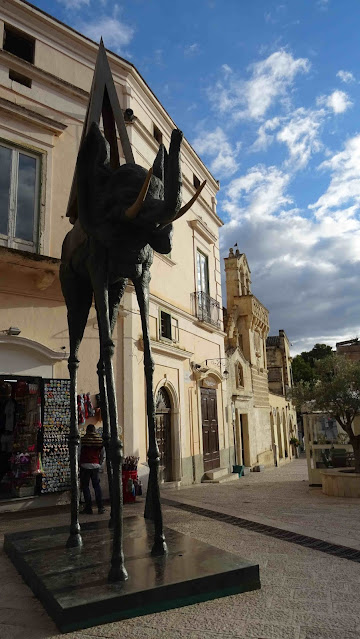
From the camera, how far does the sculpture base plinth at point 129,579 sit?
2.62 metres

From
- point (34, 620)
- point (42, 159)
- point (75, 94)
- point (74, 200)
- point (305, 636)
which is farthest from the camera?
point (75, 94)

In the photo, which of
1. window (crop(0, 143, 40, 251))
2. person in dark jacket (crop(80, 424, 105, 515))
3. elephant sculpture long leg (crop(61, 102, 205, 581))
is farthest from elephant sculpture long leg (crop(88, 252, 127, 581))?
window (crop(0, 143, 40, 251))

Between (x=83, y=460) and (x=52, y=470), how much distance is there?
117 centimetres

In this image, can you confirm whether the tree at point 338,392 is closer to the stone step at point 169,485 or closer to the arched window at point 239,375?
the stone step at point 169,485

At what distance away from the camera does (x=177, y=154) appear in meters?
3.20

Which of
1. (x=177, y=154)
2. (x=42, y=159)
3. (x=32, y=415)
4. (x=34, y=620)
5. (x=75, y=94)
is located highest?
(x=75, y=94)

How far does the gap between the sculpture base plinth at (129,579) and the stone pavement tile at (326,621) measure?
1.63ft

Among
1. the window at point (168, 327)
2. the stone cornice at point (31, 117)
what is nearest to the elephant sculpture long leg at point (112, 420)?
the stone cornice at point (31, 117)

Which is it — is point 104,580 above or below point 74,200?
below

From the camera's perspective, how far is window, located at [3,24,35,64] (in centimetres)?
976

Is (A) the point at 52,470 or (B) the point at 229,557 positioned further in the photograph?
(A) the point at 52,470

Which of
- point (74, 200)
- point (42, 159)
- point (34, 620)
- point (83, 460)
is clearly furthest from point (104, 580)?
point (42, 159)

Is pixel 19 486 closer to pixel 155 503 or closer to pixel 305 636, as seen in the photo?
pixel 155 503

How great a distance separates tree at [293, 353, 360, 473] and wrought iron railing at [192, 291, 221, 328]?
4501mm
